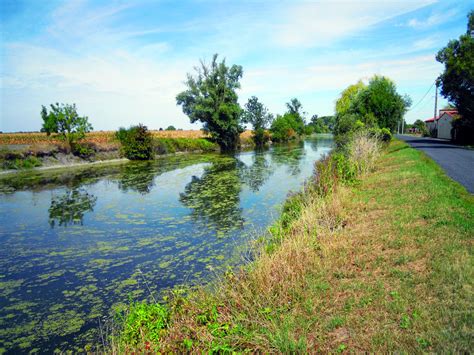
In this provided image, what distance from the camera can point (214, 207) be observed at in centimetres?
1206

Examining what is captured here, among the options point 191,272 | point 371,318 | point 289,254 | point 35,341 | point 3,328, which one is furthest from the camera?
point 191,272

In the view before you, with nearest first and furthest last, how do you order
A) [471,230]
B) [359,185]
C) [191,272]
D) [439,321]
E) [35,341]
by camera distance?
[439,321]
[35,341]
[471,230]
[191,272]
[359,185]

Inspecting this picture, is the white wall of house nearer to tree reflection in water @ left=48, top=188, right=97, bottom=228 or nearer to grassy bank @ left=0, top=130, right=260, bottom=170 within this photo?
grassy bank @ left=0, top=130, right=260, bottom=170

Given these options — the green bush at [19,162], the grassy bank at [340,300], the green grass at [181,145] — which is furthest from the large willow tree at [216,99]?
the grassy bank at [340,300]

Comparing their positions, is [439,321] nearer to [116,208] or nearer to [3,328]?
[3,328]

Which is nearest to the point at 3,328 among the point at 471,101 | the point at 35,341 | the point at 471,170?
the point at 35,341

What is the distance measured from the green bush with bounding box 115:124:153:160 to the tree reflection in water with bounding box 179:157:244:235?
14.8 m

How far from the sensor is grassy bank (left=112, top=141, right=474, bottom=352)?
135 inches

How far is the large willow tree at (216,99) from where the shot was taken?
45250 mm

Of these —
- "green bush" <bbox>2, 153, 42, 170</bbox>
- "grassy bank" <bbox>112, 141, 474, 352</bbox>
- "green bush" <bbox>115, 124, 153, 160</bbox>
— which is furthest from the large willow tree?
"grassy bank" <bbox>112, 141, 474, 352</bbox>

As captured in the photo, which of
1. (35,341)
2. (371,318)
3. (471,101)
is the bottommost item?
(35,341)

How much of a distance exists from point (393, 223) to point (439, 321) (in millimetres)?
3548

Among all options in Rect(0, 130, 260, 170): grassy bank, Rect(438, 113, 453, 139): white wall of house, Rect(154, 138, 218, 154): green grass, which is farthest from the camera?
Rect(438, 113, 453, 139): white wall of house

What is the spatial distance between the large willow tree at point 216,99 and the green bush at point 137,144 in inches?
501
